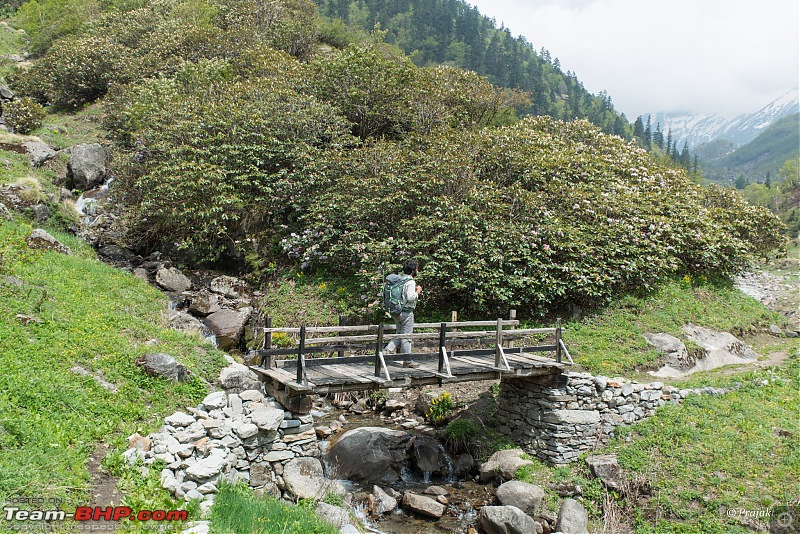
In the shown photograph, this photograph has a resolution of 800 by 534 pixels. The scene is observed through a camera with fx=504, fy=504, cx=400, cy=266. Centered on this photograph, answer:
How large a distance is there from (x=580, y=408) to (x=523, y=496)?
10.1 feet

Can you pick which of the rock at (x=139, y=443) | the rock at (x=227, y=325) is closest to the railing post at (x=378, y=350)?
the rock at (x=139, y=443)

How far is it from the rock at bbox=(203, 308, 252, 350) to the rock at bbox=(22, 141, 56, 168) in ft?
52.5

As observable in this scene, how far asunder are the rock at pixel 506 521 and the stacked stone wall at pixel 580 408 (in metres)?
2.70

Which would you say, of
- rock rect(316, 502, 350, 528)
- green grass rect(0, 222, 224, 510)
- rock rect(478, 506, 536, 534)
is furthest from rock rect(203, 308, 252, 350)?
rock rect(478, 506, 536, 534)

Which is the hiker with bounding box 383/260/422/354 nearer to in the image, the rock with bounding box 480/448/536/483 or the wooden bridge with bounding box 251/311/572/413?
the wooden bridge with bounding box 251/311/572/413

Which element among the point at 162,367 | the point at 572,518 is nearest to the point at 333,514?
the point at 162,367

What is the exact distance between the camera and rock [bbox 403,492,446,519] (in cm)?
1095

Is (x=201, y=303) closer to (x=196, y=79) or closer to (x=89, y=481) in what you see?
(x=89, y=481)

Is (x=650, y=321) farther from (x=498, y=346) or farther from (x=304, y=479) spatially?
(x=304, y=479)

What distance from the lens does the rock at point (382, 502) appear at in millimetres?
10992

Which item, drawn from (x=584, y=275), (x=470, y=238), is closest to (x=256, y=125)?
(x=470, y=238)

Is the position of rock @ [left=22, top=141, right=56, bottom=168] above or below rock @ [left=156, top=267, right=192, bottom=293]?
above

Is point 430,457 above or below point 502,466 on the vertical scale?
below

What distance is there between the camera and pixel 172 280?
772 inches
